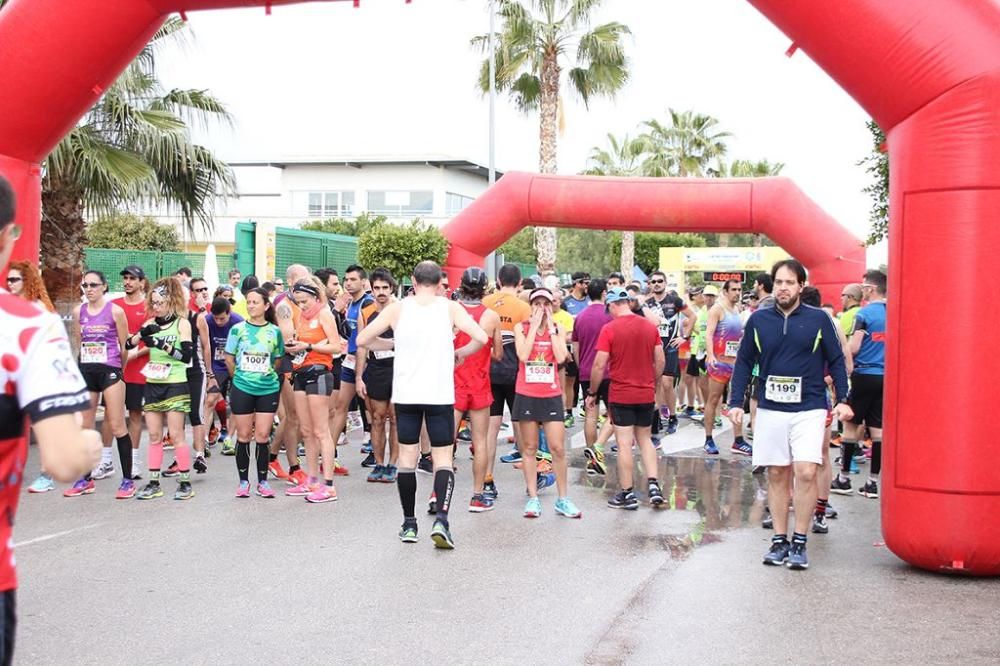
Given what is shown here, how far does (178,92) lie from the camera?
15.9 m

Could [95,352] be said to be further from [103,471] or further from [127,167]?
[127,167]

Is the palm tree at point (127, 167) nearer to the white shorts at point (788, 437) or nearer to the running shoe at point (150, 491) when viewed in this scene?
the running shoe at point (150, 491)

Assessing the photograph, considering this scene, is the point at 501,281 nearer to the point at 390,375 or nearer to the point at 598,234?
the point at 390,375

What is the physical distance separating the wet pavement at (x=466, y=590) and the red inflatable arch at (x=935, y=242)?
0.47 metres

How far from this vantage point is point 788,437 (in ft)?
22.4

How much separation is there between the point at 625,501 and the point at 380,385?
8.32ft

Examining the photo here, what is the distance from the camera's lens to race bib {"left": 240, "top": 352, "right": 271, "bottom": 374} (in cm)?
873

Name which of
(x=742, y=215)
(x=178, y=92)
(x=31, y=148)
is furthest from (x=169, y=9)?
(x=742, y=215)

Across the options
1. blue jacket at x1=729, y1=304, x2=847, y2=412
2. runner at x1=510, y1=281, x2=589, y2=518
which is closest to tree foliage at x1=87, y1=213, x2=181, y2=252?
runner at x1=510, y1=281, x2=589, y2=518

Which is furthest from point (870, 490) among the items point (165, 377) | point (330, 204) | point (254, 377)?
point (330, 204)

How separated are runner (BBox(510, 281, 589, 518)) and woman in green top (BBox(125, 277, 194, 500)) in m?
2.85

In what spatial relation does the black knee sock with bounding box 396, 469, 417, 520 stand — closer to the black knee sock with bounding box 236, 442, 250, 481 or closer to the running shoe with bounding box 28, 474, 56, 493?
the black knee sock with bounding box 236, 442, 250, 481

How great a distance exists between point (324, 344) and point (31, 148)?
3.03 m

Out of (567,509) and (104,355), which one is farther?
(104,355)
